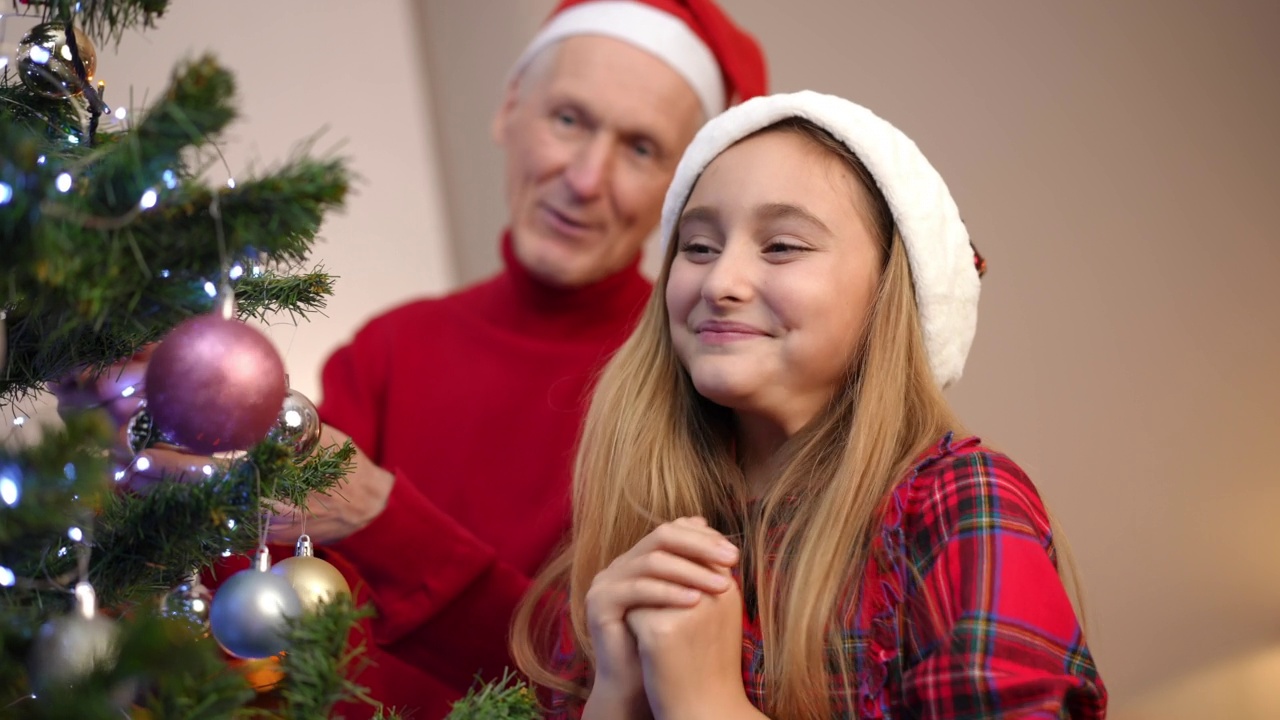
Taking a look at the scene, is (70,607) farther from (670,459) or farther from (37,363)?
(670,459)

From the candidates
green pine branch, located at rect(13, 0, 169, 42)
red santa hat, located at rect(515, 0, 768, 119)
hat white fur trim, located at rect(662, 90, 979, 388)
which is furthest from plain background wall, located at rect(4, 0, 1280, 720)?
green pine branch, located at rect(13, 0, 169, 42)

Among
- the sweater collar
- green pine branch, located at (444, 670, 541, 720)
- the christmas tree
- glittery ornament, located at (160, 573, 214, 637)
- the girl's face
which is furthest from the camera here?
the sweater collar

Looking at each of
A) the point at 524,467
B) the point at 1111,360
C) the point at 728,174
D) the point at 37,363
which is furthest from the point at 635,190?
the point at 37,363

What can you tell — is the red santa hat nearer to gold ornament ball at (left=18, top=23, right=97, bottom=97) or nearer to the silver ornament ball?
gold ornament ball at (left=18, top=23, right=97, bottom=97)

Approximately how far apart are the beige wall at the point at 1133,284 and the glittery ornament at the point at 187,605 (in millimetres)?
1280

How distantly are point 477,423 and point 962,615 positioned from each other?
983mm

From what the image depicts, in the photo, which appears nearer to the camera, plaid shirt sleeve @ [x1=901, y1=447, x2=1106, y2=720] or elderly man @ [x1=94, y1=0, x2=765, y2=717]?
plaid shirt sleeve @ [x1=901, y1=447, x2=1106, y2=720]

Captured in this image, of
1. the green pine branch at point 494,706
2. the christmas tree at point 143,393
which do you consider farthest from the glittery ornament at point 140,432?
the green pine branch at point 494,706

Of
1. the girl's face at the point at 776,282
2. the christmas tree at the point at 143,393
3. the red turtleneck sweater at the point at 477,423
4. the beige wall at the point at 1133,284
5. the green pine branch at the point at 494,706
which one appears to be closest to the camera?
the christmas tree at the point at 143,393

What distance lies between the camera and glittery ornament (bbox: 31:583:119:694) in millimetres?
539

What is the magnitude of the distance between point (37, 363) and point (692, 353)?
1.71ft

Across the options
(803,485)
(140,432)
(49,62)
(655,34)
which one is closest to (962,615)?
(803,485)

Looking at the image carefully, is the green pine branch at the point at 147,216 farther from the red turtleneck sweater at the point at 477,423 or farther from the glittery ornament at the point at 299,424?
the red turtleneck sweater at the point at 477,423

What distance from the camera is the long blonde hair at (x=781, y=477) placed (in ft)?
3.01
